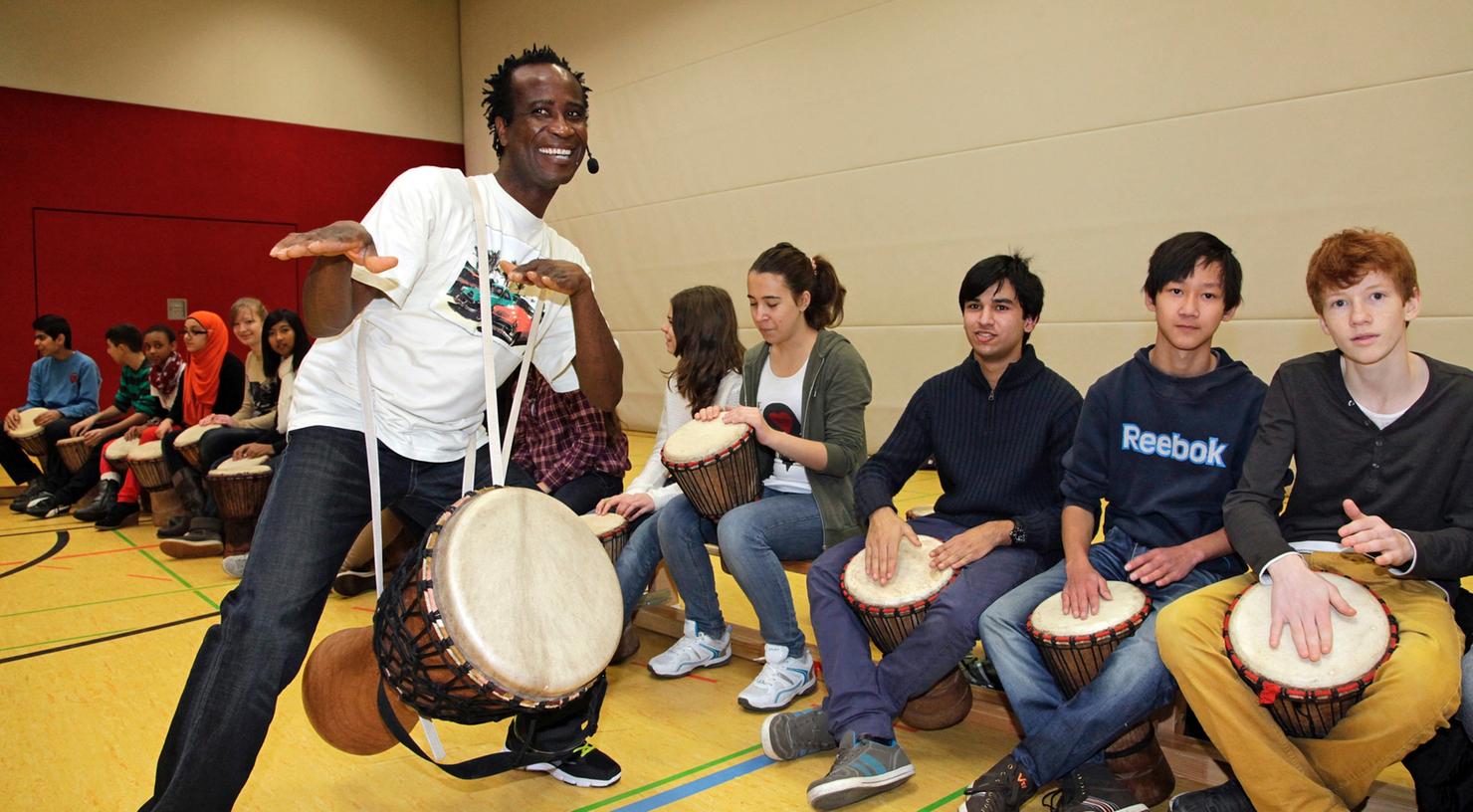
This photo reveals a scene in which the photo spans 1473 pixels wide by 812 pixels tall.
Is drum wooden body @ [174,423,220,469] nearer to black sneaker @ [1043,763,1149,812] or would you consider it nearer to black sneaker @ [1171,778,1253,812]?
black sneaker @ [1043,763,1149,812]

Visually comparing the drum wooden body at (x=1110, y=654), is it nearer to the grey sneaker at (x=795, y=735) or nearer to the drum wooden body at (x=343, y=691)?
the grey sneaker at (x=795, y=735)

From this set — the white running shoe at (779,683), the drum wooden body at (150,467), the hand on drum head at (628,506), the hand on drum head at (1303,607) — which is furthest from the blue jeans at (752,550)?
the drum wooden body at (150,467)

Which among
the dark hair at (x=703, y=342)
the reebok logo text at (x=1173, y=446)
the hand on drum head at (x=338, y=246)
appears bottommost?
the reebok logo text at (x=1173, y=446)

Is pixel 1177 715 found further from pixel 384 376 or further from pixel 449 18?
pixel 449 18

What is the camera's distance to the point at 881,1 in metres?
7.29

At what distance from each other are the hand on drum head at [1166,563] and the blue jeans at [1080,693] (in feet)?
0.15

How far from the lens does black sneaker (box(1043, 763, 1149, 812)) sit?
2078mm

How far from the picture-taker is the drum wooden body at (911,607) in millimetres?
2439

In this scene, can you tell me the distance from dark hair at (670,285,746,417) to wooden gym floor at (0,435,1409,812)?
0.92 meters

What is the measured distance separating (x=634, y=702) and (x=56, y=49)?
9977mm

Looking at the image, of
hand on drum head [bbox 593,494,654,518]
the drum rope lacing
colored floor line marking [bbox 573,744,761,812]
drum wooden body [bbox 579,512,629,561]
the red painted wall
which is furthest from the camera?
the red painted wall

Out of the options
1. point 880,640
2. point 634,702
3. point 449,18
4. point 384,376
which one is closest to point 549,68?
point 384,376

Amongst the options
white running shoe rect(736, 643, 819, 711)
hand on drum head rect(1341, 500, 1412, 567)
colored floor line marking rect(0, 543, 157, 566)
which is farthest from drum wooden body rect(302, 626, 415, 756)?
colored floor line marking rect(0, 543, 157, 566)

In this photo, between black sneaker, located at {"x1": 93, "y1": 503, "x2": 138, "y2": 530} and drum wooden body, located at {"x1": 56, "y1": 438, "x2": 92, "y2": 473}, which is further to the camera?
drum wooden body, located at {"x1": 56, "y1": 438, "x2": 92, "y2": 473}
